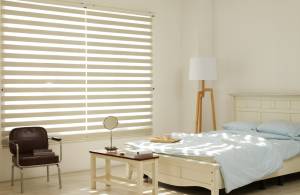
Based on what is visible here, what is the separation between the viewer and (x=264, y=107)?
515 cm

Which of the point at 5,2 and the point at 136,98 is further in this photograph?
the point at 136,98

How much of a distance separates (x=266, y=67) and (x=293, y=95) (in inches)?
27.4

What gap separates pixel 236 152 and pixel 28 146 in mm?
2536

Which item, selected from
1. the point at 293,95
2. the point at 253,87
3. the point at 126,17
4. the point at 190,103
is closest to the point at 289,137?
the point at 293,95

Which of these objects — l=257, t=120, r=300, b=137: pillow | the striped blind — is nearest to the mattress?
l=257, t=120, r=300, b=137: pillow

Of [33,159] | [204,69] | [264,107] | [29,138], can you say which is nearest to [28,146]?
[29,138]

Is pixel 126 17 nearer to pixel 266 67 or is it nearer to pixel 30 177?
pixel 266 67

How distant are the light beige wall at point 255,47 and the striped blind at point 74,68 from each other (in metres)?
1.21

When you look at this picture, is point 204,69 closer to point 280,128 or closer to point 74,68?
point 280,128

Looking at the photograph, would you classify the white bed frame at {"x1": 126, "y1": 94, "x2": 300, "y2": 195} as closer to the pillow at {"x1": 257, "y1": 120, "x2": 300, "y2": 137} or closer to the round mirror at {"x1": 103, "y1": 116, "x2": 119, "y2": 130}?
the pillow at {"x1": 257, "y1": 120, "x2": 300, "y2": 137}

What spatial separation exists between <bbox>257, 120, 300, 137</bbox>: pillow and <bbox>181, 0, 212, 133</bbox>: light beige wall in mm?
1482

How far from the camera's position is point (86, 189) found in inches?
164

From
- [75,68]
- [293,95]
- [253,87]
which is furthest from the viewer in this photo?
[253,87]

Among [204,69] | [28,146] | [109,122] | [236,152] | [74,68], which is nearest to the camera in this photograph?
[236,152]
